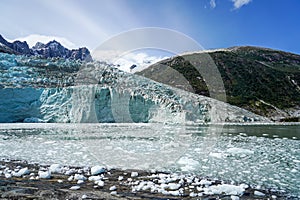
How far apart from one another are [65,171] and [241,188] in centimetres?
419

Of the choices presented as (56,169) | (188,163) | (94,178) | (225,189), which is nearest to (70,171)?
(56,169)

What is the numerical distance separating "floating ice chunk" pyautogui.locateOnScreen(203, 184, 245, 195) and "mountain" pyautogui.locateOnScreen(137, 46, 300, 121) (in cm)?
5624

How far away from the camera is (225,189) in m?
4.94

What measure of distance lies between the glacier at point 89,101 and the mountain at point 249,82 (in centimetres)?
3126

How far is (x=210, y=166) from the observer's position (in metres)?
7.20

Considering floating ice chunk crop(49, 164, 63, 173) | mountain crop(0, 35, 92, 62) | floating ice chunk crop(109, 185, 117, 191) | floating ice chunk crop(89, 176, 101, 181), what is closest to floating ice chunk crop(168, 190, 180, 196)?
floating ice chunk crop(109, 185, 117, 191)

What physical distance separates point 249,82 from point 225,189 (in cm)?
8067

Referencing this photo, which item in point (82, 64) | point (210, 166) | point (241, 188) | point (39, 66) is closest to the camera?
point (241, 188)

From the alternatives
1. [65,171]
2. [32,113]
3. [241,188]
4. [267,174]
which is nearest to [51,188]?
[65,171]

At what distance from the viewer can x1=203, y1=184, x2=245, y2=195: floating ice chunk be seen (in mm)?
4819

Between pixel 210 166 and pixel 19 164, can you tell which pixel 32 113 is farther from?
pixel 210 166

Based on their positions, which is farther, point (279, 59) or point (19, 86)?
point (279, 59)

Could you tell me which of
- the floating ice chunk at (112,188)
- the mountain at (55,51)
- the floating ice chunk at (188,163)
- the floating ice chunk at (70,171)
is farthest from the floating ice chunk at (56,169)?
the mountain at (55,51)

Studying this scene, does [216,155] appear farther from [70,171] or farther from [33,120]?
[33,120]
